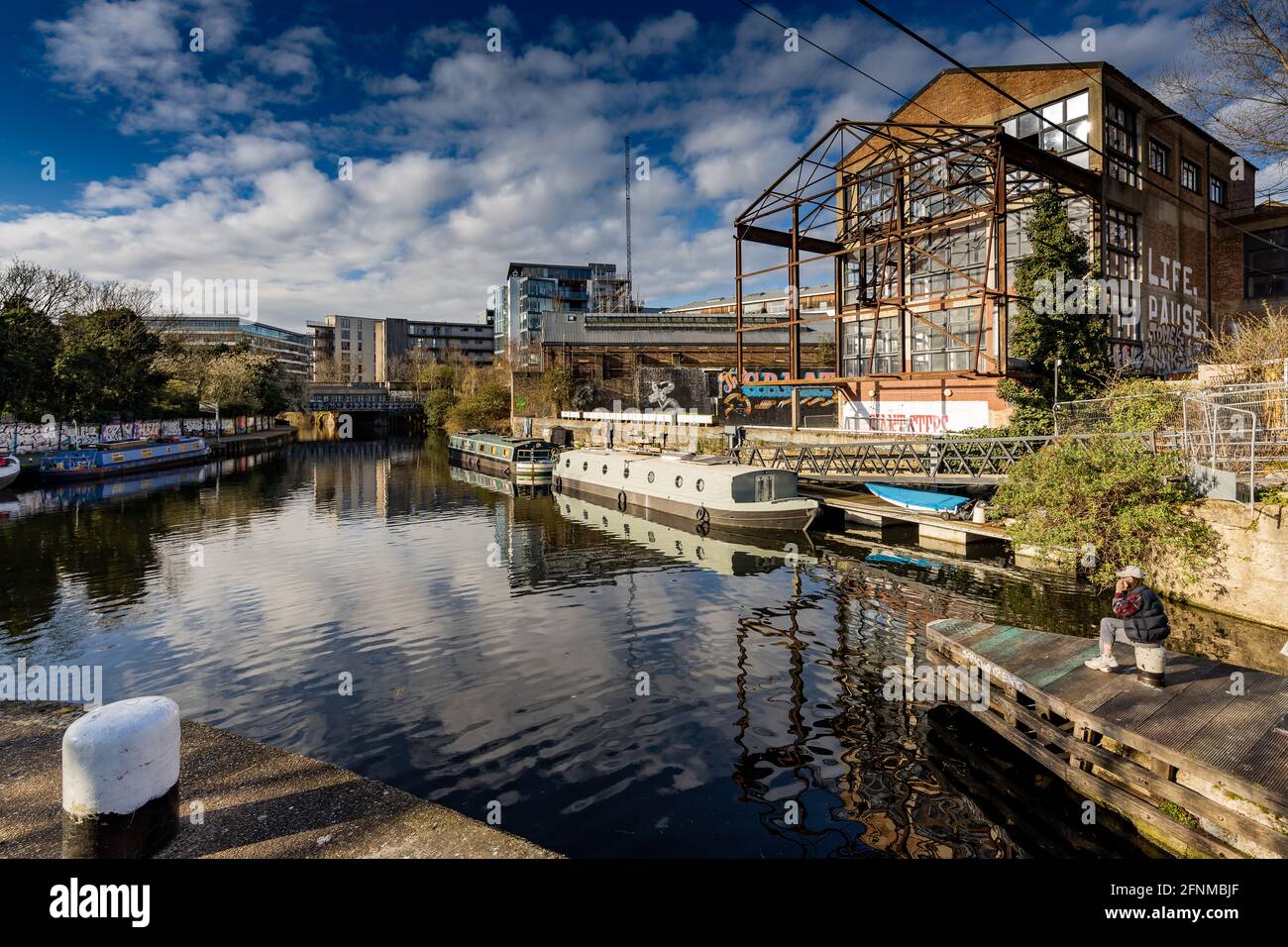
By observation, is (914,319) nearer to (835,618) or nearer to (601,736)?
(835,618)

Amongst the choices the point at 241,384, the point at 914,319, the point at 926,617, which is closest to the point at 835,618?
the point at 926,617

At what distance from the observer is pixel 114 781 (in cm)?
442

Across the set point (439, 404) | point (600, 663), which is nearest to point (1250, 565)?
point (600, 663)

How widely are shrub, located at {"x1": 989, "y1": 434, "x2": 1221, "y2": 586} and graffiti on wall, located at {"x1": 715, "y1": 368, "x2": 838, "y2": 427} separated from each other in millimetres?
22602

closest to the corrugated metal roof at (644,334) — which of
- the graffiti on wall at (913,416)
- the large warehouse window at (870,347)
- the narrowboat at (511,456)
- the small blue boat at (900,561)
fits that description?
the narrowboat at (511,456)

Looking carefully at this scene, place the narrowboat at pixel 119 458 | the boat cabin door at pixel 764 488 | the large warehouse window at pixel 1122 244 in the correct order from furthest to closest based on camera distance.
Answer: the narrowboat at pixel 119 458 < the large warehouse window at pixel 1122 244 < the boat cabin door at pixel 764 488

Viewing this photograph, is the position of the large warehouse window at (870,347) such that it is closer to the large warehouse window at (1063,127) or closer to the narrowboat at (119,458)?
the large warehouse window at (1063,127)

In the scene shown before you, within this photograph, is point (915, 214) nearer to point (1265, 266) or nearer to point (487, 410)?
point (1265, 266)

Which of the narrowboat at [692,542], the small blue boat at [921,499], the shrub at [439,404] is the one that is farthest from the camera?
the shrub at [439,404]

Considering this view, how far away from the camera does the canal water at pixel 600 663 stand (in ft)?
24.4

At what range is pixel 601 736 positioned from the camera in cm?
923

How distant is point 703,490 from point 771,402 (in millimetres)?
22159
